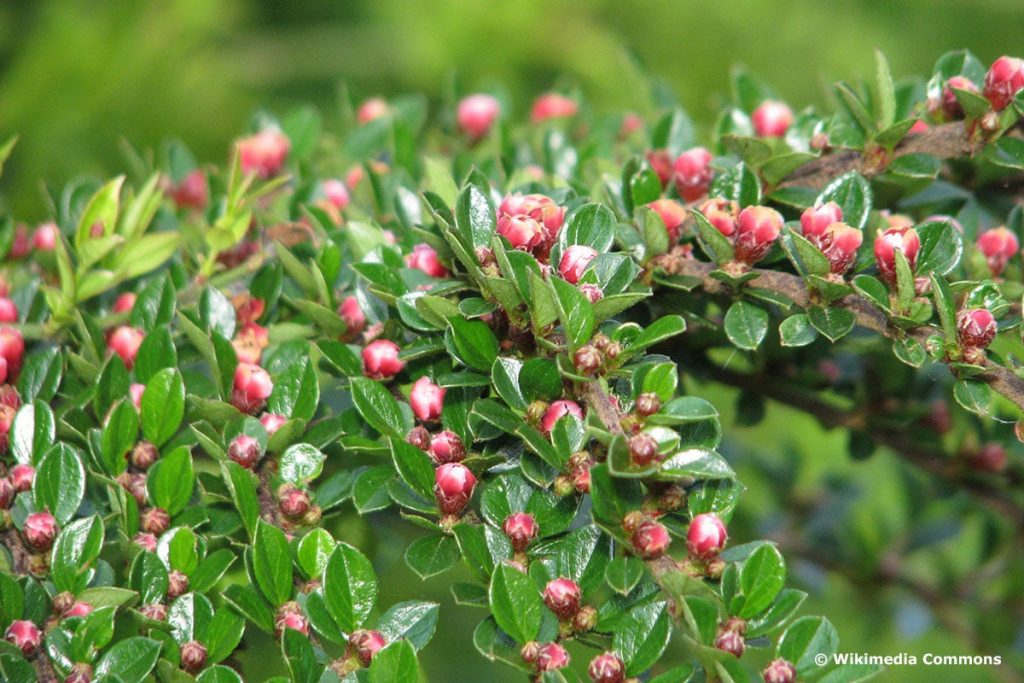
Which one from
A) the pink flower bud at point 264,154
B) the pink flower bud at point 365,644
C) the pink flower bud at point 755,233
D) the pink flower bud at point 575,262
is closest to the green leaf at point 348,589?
the pink flower bud at point 365,644

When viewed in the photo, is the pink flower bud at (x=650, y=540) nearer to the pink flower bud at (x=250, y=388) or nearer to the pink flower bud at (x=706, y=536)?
the pink flower bud at (x=706, y=536)

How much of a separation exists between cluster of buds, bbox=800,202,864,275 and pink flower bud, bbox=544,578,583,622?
26 centimetres

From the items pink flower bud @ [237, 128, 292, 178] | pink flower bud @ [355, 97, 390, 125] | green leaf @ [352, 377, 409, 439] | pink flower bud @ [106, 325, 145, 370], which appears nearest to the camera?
green leaf @ [352, 377, 409, 439]

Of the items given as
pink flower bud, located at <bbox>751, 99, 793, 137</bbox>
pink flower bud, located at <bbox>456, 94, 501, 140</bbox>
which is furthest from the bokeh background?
pink flower bud, located at <bbox>751, 99, 793, 137</bbox>

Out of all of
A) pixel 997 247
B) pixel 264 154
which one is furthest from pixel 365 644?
pixel 264 154

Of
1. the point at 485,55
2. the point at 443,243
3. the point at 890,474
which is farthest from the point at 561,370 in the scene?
the point at 485,55

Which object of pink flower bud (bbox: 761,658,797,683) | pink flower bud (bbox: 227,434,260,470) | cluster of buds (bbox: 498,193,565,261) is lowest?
pink flower bud (bbox: 761,658,797,683)

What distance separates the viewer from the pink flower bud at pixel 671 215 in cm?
76

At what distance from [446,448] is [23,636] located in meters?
0.27

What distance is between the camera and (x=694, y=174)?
854 mm

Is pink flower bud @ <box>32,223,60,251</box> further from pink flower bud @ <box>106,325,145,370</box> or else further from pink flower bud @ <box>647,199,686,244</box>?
pink flower bud @ <box>647,199,686,244</box>

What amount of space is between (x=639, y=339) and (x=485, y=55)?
1856 millimetres

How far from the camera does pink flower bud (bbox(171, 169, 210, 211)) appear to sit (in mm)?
1205

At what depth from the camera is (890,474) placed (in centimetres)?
217
